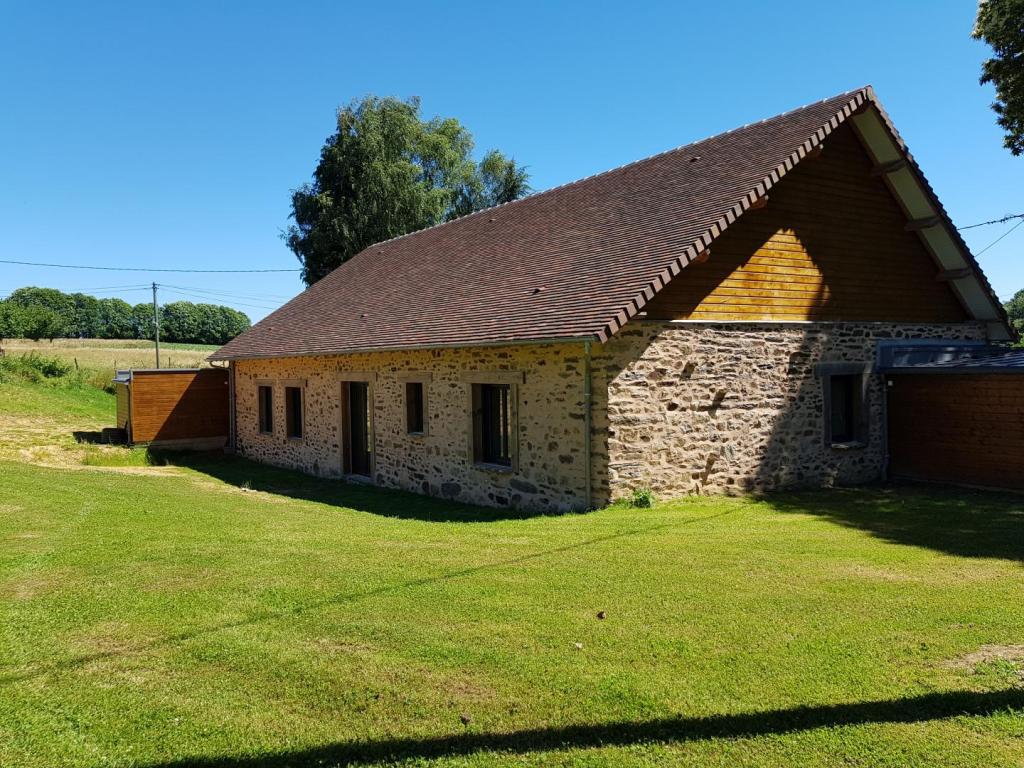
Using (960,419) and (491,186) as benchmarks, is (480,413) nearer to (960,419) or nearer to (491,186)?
(960,419)

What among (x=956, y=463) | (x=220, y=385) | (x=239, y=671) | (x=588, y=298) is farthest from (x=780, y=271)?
(x=220, y=385)

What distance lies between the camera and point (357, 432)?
53.6ft

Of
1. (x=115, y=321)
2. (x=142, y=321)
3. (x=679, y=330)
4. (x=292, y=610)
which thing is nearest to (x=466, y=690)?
(x=292, y=610)

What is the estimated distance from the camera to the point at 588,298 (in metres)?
10.8

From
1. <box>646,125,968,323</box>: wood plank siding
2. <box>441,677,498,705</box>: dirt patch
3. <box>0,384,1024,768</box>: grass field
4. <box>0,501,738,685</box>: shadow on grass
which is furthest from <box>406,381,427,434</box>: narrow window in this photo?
<box>441,677,498,705</box>: dirt patch

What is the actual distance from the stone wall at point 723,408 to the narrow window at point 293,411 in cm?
1054

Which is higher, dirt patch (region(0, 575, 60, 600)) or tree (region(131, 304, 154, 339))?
tree (region(131, 304, 154, 339))

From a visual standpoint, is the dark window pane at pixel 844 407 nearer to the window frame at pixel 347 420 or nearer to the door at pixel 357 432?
the window frame at pixel 347 420

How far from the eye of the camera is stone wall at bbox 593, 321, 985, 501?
1049 centimetres

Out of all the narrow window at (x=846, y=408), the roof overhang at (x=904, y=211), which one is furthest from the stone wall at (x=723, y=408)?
the roof overhang at (x=904, y=211)

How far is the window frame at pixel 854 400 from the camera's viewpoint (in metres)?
12.8

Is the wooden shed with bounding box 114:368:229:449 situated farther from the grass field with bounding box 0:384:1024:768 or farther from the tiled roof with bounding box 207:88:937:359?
the grass field with bounding box 0:384:1024:768

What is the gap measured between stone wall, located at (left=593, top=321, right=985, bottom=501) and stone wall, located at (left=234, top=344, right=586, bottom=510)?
0.55 m

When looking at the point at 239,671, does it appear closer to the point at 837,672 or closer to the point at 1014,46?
the point at 837,672
